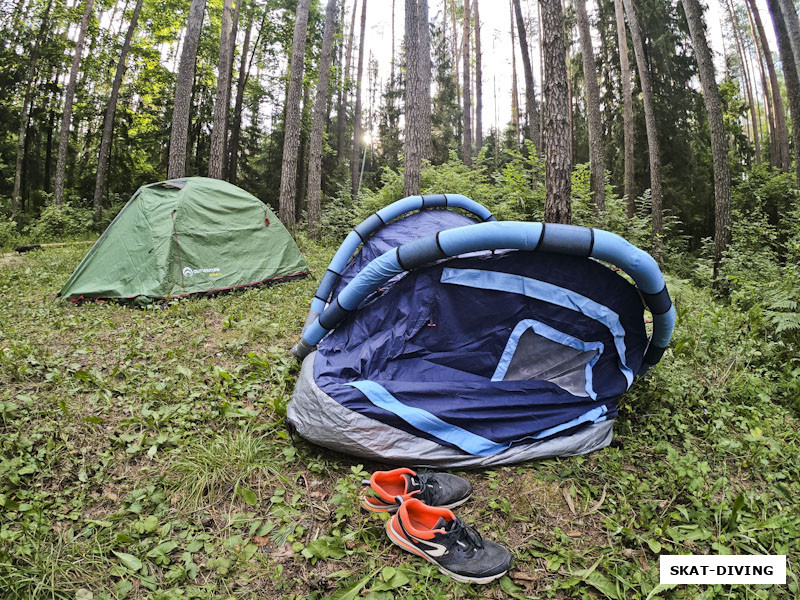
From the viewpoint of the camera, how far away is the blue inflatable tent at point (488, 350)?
2295 mm

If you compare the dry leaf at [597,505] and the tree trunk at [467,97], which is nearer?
the dry leaf at [597,505]

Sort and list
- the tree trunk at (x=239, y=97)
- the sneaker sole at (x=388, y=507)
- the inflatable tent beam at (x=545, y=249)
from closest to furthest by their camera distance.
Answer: the sneaker sole at (x=388, y=507) → the inflatable tent beam at (x=545, y=249) → the tree trunk at (x=239, y=97)

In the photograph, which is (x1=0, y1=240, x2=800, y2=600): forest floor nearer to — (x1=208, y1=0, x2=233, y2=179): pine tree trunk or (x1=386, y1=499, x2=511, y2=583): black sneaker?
(x1=386, y1=499, x2=511, y2=583): black sneaker

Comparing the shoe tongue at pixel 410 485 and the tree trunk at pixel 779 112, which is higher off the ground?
the tree trunk at pixel 779 112

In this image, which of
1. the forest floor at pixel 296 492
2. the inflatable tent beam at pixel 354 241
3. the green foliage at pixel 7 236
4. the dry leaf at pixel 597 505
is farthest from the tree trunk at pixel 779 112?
the green foliage at pixel 7 236

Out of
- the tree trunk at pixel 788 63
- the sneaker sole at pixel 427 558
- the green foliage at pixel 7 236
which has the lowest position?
the sneaker sole at pixel 427 558

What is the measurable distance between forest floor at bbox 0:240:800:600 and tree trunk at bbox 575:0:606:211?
6814 millimetres

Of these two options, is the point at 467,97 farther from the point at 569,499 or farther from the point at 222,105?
the point at 569,499

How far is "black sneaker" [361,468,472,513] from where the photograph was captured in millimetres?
2014

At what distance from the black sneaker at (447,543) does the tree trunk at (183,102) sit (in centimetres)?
882

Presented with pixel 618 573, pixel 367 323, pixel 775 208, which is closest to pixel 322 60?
pixel 367 323

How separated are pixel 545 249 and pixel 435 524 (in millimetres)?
1493

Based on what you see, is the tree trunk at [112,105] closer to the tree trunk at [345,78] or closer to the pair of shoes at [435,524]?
the tree trunk at [345,78]

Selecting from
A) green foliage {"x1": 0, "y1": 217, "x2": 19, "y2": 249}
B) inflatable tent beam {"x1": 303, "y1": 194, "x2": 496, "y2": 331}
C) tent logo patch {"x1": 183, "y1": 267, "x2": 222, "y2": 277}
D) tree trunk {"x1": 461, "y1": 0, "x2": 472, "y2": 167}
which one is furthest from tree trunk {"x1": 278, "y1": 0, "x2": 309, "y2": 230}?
tree trunk {"x1": 461, "y1": 0, "x2": 472, "y2": 167}
